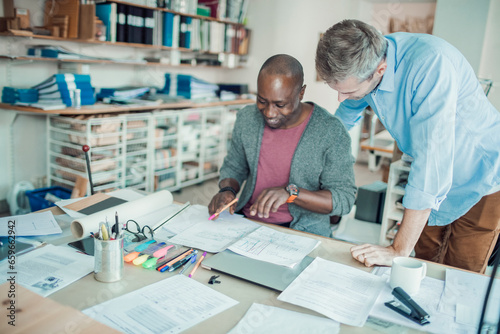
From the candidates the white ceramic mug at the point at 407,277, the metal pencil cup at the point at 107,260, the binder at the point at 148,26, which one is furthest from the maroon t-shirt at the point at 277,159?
the binder at the point at 148,26

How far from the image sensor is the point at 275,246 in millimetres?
1208

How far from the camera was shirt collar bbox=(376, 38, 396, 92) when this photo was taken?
117 centimetres

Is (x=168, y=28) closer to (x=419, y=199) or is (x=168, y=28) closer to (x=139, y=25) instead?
(x=139, y=25)

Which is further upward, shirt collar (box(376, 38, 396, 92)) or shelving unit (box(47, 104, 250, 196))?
shirt collar (box(376, 38, 396, 92))

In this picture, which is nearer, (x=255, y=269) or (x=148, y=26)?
(x=255, y=269)

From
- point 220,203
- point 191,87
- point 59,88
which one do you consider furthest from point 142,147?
point 220,203

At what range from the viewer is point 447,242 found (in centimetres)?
155

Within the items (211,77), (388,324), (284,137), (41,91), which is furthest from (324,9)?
(388,324)

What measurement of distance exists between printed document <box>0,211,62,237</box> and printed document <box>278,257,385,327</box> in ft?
2.43

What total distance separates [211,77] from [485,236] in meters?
3.81

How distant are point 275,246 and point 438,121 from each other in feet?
1.81

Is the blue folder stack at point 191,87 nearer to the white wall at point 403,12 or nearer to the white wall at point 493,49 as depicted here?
the white wall at point 493,49

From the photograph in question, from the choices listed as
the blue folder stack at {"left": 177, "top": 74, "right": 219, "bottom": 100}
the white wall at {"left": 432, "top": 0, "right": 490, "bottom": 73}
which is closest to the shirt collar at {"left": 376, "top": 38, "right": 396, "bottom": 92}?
the white wall at {"left": 432, "top": 0, "right": 490, "bottom": 73}

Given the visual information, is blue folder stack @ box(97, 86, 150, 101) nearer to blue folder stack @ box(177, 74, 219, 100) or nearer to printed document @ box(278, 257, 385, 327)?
blue folder stack @ box(177, 74, 219, 100)
